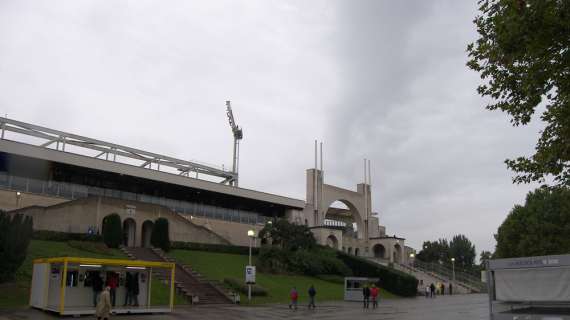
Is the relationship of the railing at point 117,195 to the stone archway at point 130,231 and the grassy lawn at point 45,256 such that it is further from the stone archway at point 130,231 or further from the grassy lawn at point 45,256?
the grassy lawn at point 45,256

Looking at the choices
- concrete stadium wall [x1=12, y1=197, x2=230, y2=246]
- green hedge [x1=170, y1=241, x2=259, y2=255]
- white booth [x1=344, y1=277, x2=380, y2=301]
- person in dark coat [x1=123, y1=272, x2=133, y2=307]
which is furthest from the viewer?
green hedge [x1=170, y1=241, x2=259, y2=255]

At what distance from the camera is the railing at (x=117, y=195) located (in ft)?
143

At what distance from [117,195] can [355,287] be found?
82.4ft

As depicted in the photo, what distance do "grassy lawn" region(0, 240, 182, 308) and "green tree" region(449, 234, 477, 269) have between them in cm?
7714

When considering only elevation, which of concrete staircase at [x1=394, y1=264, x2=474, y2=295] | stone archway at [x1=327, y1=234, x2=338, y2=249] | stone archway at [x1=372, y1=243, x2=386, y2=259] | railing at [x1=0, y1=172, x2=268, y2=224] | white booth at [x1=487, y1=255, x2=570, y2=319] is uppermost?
railing at [x1=0, y1=172, x2=268, y2=224]

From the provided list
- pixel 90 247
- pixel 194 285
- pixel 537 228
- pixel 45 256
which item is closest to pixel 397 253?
pixel 537 228

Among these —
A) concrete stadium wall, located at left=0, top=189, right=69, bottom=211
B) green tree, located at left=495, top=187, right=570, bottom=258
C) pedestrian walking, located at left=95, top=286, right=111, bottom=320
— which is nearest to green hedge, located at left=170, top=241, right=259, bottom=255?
concrete stadium wall, located at left=0, top=189, right=69, bottom=211

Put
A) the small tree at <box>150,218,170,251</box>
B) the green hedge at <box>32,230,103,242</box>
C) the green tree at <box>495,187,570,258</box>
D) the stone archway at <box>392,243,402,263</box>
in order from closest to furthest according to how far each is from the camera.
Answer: the green hedge at <box>32,230,103,242</box> → the small tree at <box>150,218,170,251</box> → the green tree at <box>495,187,570,258</box> → the stone archway at <box>392,243,402,263</box>

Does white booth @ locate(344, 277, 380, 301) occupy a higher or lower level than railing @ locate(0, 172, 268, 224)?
lower

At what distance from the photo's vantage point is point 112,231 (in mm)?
40094

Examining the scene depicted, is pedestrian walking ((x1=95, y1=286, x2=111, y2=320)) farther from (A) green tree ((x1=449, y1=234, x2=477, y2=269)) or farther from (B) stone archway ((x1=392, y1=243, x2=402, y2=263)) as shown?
(A) green tree ((x1=449, y1=234, x2=477, y2=269))

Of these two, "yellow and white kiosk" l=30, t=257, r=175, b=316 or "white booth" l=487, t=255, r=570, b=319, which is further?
"yellow and white kiosk" l=30, t=257, r=175, b=316

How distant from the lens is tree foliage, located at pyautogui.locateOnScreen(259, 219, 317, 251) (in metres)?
49.1

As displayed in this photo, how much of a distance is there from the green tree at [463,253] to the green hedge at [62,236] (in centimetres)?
7611
